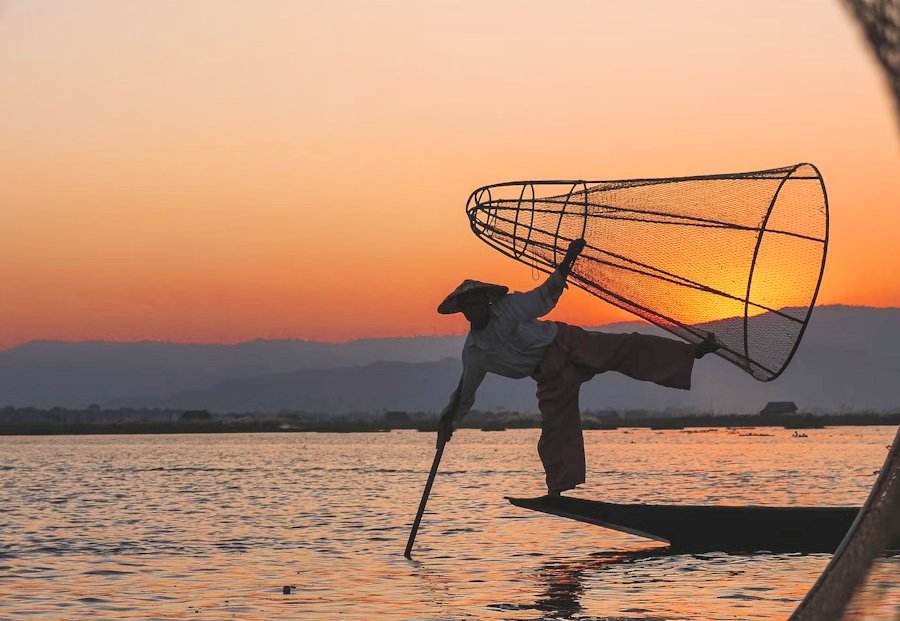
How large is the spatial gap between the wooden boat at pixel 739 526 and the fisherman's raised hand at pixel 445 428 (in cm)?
128

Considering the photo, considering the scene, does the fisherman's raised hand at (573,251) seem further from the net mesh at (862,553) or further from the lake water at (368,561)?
the net mesh at (862,553)

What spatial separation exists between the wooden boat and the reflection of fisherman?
5.24 ft

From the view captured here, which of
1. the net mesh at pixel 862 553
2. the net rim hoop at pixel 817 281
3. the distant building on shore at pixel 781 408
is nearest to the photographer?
the net mesh at pixel 862 553

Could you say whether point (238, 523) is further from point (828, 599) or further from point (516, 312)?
point (828, 599)

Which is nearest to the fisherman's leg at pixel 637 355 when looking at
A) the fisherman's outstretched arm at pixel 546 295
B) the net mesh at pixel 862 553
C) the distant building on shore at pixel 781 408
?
the fisherman's outstretched arm at pixel 546 295

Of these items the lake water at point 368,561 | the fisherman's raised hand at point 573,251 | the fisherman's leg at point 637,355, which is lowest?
the lake water at point 368,561

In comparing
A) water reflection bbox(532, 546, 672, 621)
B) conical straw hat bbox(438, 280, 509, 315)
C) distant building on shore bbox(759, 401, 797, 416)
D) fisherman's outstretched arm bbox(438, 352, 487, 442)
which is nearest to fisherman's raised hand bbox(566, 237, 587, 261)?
conical straw hat bbox(438, 280, 509, 315)

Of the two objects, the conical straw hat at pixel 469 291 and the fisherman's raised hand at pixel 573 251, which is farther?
the conical straw hat at pixel 469 291

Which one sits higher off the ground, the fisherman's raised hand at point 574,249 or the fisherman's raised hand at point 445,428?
the fisherman's raised hand at point 574,249

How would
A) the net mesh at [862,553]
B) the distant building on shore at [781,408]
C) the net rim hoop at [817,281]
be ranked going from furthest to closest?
the distant building on shore at [781,408] → the net rim hoop at [817,281] → the net mesh at [862,553]

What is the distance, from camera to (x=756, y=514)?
531 inches

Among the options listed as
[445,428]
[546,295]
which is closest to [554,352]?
[546,295]

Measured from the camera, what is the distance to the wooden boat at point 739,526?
1320 cm

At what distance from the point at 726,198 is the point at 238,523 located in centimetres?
1408
